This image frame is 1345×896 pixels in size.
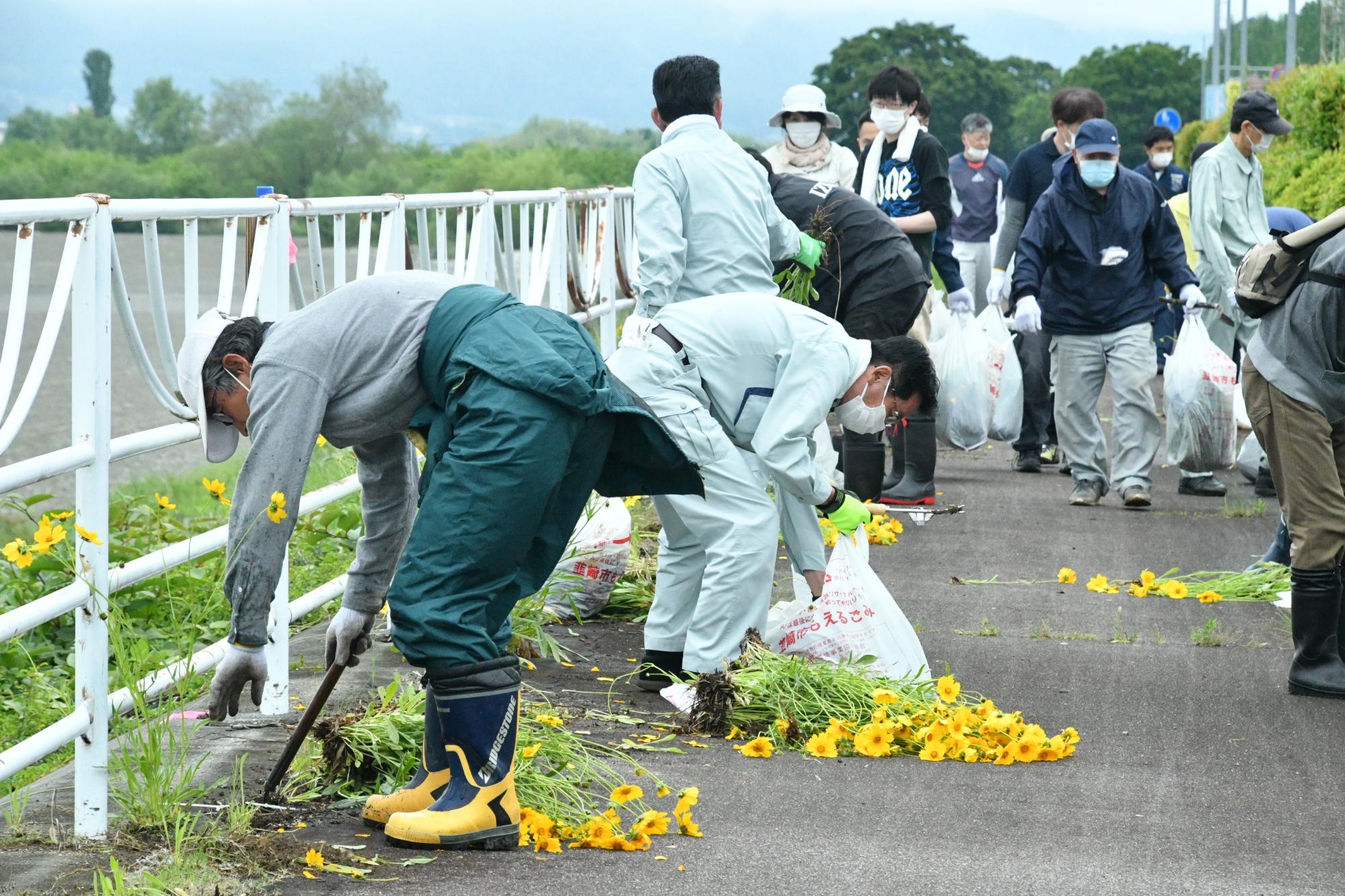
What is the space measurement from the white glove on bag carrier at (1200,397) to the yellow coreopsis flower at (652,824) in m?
4.91

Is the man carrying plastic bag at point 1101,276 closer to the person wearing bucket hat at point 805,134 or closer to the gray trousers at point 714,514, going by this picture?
the person wearing bucket hat at point 805,134

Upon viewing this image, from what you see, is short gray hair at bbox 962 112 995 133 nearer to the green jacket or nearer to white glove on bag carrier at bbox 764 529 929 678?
white glove on bag carrier at bbox 764 529 929 678

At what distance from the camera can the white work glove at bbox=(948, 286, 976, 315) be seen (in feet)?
26.9

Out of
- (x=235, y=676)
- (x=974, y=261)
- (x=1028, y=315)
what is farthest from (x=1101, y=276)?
(x=235, y=676)

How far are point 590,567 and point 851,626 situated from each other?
117 centimetres

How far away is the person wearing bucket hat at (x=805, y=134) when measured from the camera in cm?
797

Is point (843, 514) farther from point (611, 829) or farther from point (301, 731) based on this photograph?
point (301, 731)

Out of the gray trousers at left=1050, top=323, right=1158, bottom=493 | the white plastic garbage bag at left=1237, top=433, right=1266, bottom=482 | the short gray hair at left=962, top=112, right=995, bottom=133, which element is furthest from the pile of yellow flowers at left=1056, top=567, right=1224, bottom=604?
the short gray hair at left=962, top=112, right=995, bottom=133

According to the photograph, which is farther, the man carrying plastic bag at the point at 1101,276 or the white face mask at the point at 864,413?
the man carrying plastic bag at the point at 1101,276

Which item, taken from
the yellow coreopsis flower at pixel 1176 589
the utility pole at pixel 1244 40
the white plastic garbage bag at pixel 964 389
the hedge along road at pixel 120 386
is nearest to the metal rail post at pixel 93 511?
the yellow coreopsis flower at pixel 1176 589

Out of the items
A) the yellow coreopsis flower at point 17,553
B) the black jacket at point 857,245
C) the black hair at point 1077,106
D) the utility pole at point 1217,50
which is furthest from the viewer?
the utility pole at point 1217,50

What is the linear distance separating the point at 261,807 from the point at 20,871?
0.56 meters

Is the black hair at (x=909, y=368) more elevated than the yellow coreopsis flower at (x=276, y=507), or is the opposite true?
the black hair at (x=909, y=368)

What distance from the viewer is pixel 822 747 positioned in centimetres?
425
